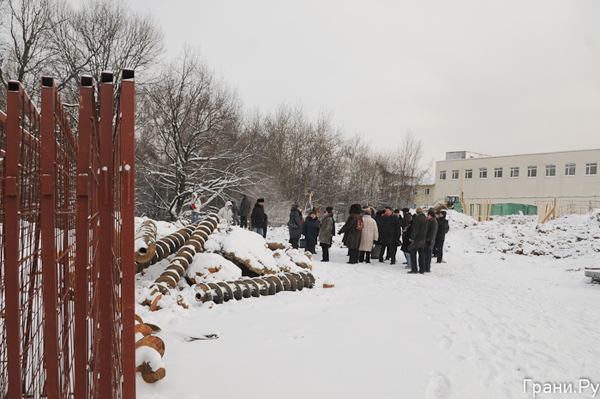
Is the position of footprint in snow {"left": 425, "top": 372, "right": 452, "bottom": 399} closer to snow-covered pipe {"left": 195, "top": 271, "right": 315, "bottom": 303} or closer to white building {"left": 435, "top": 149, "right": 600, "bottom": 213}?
snow-covered pipe {"left": 195, "top": 271, "right": 315, "bottom": 303}

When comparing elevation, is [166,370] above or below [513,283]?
above

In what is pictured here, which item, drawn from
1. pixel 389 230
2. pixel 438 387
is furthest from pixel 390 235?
pixel 438 387

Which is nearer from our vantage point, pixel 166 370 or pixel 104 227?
pixel 104 227

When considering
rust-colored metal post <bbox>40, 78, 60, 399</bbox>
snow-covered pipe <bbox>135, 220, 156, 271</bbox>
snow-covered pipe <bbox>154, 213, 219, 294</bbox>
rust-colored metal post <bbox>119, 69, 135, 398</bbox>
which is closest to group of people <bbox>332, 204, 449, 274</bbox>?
snow-covered pipe <bbox>154, 213, 219, 294</bbox>

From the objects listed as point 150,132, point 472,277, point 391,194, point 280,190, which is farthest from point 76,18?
point 391,194

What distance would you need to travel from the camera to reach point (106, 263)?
6.28 ft

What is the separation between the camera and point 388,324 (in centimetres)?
522

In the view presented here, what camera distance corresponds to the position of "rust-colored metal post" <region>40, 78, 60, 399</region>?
5.10ft

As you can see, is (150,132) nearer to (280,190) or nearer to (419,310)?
(280,190)

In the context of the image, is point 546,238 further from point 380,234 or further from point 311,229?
point 311,229

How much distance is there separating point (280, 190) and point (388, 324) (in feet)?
85.7

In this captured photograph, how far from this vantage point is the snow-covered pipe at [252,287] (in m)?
6.02

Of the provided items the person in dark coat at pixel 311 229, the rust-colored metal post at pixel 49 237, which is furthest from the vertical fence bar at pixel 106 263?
the person in dark coat at pixel 311 229

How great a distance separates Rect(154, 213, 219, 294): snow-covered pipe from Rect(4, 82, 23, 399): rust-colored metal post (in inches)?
171
